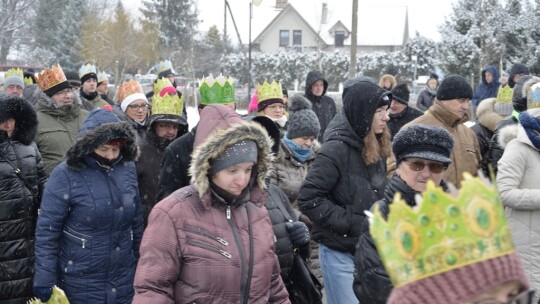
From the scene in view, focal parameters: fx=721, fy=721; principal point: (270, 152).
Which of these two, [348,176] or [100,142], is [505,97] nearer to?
[348,176]

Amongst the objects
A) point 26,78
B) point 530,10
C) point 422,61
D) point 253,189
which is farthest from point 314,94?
point 422,61

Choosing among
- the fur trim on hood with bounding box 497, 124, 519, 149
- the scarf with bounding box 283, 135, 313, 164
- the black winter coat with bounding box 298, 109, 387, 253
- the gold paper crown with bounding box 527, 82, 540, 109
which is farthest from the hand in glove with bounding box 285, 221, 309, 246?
the fur trim on hood with bounding box 497, 124, 519, 149

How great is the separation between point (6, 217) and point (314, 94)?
19.5 ft

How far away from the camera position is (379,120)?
15.6 ft

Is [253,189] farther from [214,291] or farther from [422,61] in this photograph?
[422,61]

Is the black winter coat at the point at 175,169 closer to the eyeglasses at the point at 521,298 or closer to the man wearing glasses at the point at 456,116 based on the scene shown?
the man wearing glasses at the point at 456,116

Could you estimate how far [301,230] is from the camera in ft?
14.2

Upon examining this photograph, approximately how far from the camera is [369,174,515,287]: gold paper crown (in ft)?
6.08

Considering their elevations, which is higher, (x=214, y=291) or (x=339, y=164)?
(x=339, y=164)

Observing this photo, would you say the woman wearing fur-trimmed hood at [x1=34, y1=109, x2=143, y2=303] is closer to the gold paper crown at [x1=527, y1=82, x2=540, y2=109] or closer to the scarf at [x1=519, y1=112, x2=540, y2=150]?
the scarf at [x1=519, y1=112, x2=540, y2=150]

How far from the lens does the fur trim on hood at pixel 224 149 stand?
3.52 metres

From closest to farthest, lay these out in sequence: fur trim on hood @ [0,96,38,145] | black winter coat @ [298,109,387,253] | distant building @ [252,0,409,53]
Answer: black winter coat @ [298,109,387,253] → fur trim on hood @ [0,96,38,145] → distant building @ [252,0,409,53]

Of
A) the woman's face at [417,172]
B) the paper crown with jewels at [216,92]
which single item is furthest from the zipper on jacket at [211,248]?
the paper crown with jewels at [216,92]

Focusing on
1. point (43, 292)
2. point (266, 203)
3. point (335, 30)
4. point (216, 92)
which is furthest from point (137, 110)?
point (335, 30)
